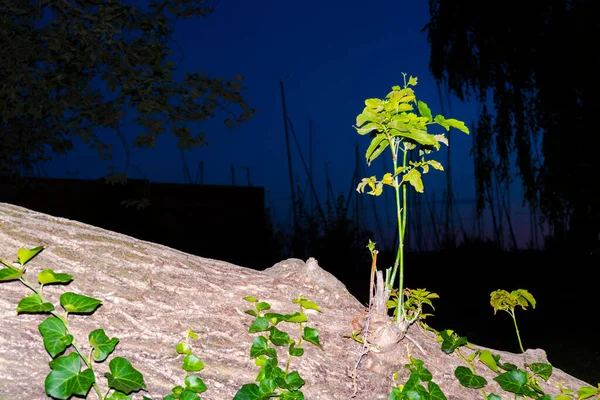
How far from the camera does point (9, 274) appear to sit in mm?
1123

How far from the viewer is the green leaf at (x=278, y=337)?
122cm

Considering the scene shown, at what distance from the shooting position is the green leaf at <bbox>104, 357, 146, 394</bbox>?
1018 millimetres

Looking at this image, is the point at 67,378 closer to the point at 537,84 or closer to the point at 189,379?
the point at 189,379

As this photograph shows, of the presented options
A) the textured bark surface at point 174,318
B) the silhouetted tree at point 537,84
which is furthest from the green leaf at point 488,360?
the silhouetted tree at point 537,84

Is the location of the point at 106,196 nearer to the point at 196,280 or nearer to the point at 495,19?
the point at 495,19

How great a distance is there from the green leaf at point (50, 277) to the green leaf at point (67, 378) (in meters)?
0.20

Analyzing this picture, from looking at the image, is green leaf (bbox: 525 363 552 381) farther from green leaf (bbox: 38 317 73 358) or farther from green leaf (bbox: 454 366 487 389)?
green leaf (bbox: 38 317 73 358)

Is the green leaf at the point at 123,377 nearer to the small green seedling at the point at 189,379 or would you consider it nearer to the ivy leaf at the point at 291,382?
the small green seedling at the point at 189,379

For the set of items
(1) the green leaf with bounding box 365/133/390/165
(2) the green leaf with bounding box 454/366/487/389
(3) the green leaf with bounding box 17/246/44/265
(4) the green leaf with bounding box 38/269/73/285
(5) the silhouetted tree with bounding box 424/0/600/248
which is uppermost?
(5) the silhouetted tree with bounding box 424/0/600/248

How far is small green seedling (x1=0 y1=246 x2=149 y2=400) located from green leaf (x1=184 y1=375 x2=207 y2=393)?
3.7 inches

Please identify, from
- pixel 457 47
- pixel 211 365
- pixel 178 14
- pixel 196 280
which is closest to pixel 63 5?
pixel 178 14

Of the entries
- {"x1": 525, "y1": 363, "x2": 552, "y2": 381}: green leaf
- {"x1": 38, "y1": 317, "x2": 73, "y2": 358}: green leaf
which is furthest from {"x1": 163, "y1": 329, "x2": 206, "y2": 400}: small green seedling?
{"x1": 525, "y1": 363, "x2": 552, "y2": 381}: green leaf

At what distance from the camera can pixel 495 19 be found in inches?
234

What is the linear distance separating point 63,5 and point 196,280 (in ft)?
8.98
